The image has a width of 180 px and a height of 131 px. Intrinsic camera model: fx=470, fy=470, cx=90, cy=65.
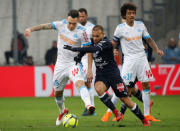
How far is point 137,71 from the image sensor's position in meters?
9.08

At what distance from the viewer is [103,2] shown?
57.9 ft

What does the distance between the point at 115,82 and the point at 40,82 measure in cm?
830

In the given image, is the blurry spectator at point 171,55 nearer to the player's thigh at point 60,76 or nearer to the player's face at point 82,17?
the player's face at point 82,17

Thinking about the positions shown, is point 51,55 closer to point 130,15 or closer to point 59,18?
point 59,18

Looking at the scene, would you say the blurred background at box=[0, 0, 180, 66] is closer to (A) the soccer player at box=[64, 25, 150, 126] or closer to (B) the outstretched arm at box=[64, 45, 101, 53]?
(A) the soccer player at box=[64, 25, 150, 126]

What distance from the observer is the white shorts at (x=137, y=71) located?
9000 millimetres

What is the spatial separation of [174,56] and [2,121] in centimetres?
928

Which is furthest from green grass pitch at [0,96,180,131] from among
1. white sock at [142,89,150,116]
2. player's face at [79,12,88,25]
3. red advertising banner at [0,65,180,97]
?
player's face at [79,12,88,25]

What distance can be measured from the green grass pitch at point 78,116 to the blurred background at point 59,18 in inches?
135

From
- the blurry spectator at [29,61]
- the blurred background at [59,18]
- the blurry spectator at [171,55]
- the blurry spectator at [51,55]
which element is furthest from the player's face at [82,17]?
the blurry spectator at [171,55]

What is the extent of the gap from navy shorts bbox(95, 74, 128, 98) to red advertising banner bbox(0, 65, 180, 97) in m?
7.85

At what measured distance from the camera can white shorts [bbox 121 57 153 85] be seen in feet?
29.5

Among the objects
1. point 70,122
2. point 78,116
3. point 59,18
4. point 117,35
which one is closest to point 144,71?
point 117,35

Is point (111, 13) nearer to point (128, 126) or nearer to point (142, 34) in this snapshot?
point (142, 34)
